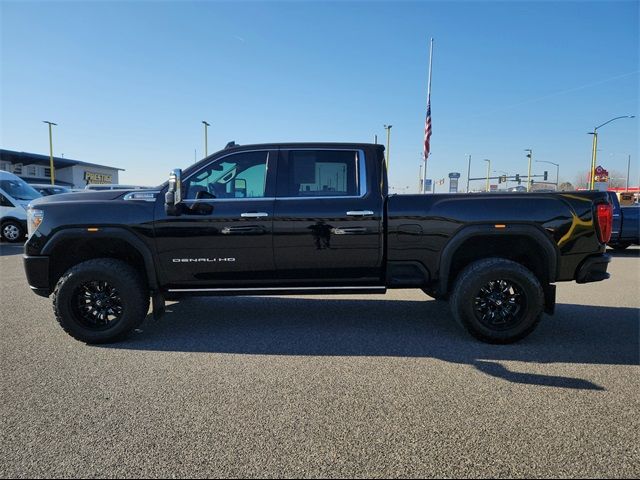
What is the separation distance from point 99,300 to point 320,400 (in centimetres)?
263

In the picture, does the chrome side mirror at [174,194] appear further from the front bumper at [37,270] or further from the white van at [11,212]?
the white van at [11,212]

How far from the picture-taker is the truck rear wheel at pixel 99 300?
4258mm

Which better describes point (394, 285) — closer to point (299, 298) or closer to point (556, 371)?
point (556, 371)

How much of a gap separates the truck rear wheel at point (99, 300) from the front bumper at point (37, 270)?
20 cm

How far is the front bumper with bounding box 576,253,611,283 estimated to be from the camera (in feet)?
14.4

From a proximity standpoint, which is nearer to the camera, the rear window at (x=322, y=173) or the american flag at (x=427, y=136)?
the rear window at (x=322, y=173)

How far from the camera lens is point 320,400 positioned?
3117 mm

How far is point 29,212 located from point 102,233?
0.81m

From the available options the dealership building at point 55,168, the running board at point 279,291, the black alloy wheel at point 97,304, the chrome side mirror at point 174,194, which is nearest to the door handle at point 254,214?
the chrome side mirror at point 174,194

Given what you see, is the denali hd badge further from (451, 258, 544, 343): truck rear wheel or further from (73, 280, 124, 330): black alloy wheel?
(451, 258, 544, 343): truck rear wheel

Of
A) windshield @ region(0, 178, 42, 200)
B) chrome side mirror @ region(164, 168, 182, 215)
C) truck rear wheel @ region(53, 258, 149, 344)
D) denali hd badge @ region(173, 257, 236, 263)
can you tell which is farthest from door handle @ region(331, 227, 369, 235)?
windshield @ region(0, 178, 42, 200)

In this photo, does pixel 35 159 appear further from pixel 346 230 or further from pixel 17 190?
pixel 346 230

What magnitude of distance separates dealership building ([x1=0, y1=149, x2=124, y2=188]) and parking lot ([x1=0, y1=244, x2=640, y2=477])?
170 ft

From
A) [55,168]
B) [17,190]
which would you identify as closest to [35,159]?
[55,168]
